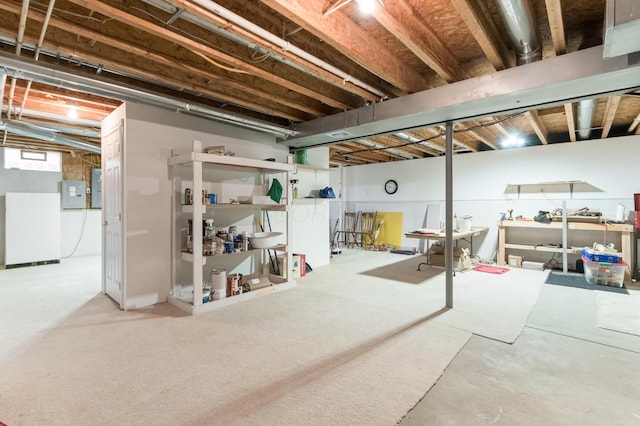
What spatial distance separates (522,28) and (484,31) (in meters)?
0.31

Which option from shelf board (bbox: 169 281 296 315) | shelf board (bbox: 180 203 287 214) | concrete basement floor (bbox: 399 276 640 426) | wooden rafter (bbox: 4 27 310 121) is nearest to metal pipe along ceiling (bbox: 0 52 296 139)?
wooden rafter (bbox: 4 27 310 121)

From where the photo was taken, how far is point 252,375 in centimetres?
216

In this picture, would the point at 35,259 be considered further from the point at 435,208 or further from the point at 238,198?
the point at 435,208

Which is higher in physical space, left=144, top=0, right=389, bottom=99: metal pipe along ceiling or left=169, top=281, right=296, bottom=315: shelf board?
left=144, top=0, right=389, bottom=99: metal pipe along ceiling

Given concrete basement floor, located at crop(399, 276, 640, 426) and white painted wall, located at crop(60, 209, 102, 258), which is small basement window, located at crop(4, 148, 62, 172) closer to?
white painted wall, located at crop(60, 209, 102, 258)

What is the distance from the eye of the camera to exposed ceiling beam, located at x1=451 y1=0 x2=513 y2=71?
205cm

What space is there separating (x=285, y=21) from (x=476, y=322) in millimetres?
3481

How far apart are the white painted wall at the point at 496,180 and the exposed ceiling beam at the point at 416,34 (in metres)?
4.33

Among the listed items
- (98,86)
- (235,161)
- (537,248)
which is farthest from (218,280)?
(537,248)

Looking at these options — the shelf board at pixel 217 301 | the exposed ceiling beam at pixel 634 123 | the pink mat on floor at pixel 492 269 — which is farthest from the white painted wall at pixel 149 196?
the exposed ceiling beam at pixel 634 123

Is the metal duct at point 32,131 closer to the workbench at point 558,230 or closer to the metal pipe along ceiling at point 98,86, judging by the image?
the metal pipe along ceiling at point 98,86

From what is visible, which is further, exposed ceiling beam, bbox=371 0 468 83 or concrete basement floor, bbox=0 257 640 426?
exposed ceiling beam, bbox=371 0 468 83

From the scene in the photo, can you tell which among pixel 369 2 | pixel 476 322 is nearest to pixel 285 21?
pixel 369 2

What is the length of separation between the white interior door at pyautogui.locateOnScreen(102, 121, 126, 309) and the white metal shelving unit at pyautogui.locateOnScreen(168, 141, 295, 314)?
0.58m
